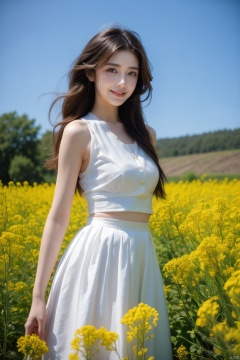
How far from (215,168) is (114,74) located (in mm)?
22084

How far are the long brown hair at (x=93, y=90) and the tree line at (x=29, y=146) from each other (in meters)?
22.6

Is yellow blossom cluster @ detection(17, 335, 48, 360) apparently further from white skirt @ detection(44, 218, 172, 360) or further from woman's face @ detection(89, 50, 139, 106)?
woman's face @ detection(89, 50, 139, 106)

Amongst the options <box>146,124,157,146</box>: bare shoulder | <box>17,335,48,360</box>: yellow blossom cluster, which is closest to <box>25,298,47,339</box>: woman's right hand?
<box>17,335,48,360</box>: yellow blossom cluster

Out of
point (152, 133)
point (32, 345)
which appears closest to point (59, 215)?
point (32, 345)

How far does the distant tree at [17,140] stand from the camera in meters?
31.1

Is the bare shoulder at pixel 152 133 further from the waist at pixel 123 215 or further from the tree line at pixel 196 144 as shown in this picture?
the tree line at pixel 196 144

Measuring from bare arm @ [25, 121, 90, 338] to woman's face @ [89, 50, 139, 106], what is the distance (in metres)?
0.20

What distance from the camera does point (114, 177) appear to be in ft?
6.31

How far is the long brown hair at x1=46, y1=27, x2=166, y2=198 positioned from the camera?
2080mm

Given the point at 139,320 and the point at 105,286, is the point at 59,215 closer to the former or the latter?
the point at 105,286

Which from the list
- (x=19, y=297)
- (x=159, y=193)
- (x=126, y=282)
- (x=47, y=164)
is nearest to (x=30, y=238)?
(x=19, y=297)

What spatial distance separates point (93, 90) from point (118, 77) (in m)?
0.25

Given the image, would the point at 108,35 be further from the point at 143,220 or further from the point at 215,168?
the point at 215,168

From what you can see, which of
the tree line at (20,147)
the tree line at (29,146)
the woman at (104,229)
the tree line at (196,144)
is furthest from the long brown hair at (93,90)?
the tree line at (20,147)
